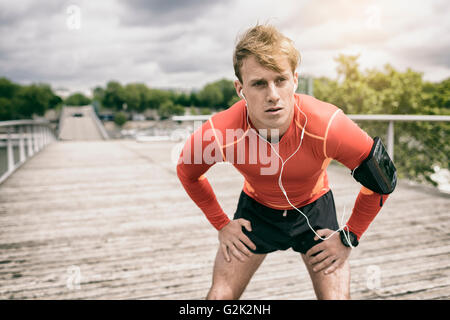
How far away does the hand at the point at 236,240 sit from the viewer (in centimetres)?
169

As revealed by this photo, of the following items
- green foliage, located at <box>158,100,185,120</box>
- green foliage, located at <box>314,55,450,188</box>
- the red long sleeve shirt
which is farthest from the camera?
green foliage, located at <box>158,100,185,120</box>

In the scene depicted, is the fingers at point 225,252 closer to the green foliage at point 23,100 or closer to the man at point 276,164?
the man at point 276,164

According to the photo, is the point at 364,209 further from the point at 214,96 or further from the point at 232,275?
the point at 214,96

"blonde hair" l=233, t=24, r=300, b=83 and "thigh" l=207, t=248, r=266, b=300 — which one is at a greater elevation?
"blonde hair" l=233, t=24, r=300, b=83

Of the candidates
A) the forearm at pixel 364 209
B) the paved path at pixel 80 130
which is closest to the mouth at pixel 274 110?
the forearm at pixel 364 209

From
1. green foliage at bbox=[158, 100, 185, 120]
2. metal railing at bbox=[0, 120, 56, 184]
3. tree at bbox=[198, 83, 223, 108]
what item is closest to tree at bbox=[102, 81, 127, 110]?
green foliage at bbox=[158, 100, 185, 120]

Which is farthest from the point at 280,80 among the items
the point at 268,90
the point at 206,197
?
the point at 206,197

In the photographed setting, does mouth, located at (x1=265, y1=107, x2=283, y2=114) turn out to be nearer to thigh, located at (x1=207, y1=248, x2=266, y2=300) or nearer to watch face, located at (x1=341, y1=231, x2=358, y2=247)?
watch face, located at (x1=341, y1=231, x2=358, y2=247)

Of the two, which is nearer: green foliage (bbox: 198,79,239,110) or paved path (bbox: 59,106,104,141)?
green foliage (bbox: 198,79,239,110)

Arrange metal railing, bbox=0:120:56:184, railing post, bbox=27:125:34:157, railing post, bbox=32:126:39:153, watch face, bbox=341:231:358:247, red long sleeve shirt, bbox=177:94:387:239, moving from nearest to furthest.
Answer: red long sleeve shirt, bbox=177:94:387:239 → watch face, bbox=341:231:358:247 → metal railing, bbox=0:120:56:184 → railing post, bbox=27:125:34:157 → railing post, bbox=32:126:39:153

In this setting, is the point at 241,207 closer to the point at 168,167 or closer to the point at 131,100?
the point at 168,167

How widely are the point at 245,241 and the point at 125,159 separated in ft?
29.6

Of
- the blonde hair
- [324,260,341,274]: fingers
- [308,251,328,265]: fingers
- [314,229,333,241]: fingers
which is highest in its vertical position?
the blonde hair

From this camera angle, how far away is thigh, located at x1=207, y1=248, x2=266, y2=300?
5.70 ft
